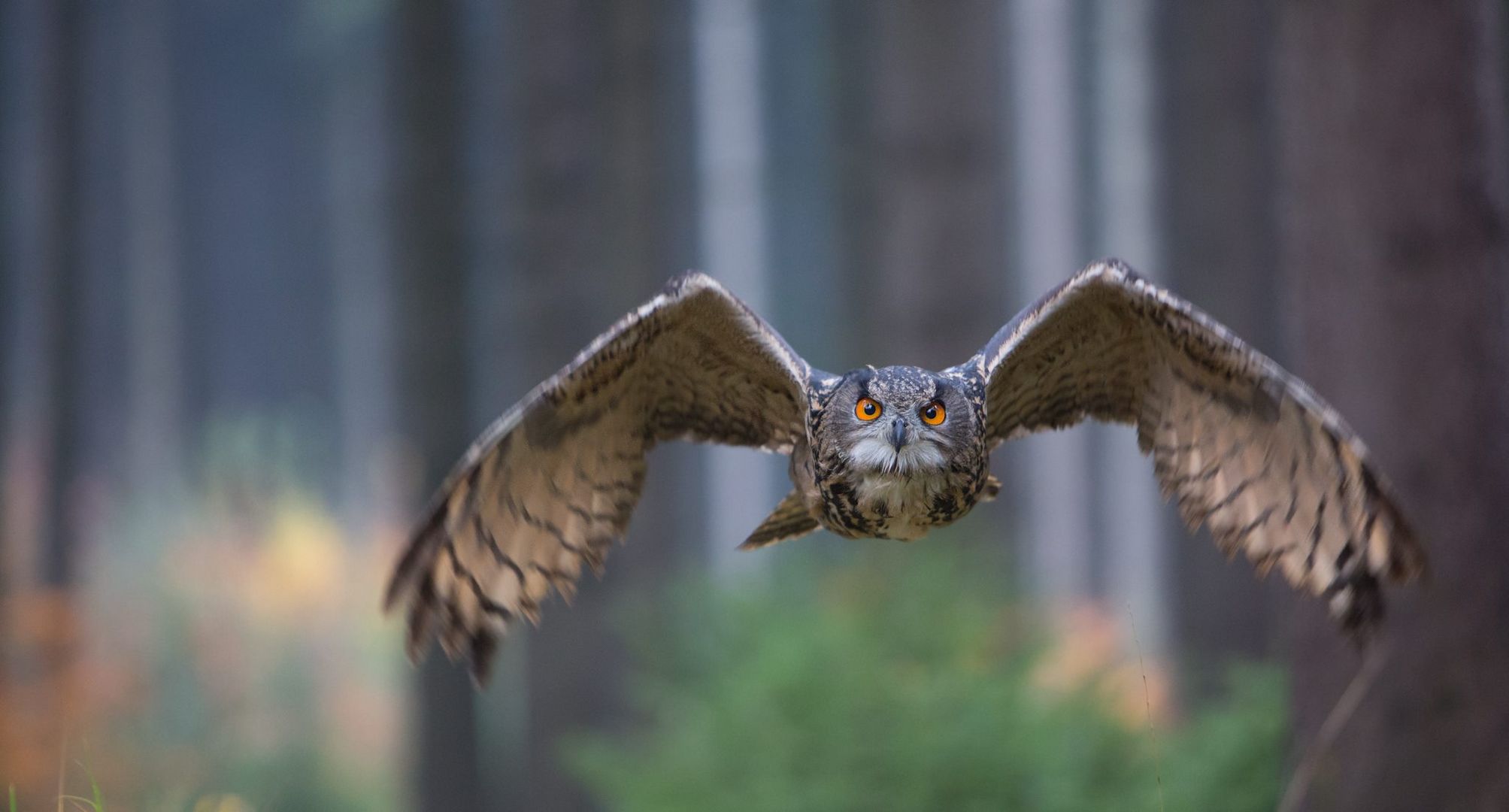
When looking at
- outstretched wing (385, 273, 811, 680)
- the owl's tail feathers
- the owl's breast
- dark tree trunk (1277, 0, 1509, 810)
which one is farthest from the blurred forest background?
the owl's tail feathers

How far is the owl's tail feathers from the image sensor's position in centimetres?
289

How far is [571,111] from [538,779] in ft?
15.2

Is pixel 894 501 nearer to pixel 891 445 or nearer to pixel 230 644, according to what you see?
pixel 891 445

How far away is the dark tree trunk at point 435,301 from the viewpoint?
8.52 m

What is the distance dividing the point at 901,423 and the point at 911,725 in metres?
2.82

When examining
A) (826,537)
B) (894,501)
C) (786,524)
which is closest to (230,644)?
(826,537)

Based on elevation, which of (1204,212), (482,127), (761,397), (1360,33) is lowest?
(761,397)

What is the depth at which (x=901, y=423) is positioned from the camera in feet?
8.46

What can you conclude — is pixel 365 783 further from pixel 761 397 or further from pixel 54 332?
pixel 761 397

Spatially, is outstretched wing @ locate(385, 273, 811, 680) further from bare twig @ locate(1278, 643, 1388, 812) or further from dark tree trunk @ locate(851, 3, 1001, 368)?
dark tree trunk @ locate(851, 3, 1001, 368)

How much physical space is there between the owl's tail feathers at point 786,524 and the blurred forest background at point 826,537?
914 millimetres

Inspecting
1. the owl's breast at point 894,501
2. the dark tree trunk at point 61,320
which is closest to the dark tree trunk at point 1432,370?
the owl's breast at point 894,501

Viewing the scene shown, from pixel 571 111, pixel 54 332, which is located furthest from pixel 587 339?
pixel 54 332

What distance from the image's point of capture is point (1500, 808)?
3768 millimetres
